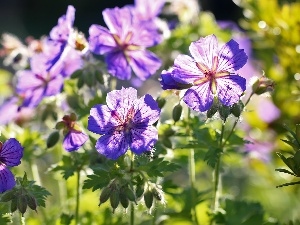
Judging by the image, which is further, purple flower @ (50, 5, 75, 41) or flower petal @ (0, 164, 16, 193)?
purple flower @ (50, 5, 75, 41)

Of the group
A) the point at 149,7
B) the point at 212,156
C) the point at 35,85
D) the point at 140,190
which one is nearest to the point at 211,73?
the point at 212,156

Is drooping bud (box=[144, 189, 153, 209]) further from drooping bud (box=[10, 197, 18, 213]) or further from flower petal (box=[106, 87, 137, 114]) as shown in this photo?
drooping bud (box=[10, 197, 18, 213])

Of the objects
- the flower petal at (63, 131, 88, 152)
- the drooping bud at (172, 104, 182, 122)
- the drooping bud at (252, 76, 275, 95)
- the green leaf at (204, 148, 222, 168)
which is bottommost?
the green leaf at (204, 148, 222, 168)

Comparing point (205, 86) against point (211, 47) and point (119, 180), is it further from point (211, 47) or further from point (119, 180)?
point (119, 180)

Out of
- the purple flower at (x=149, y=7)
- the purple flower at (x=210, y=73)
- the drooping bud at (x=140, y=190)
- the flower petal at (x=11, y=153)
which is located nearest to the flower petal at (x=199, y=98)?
the purple flower at (x=210, y=73)

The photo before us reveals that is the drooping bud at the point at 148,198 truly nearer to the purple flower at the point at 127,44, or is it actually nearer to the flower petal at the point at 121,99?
the flower petal at the point at 121,99

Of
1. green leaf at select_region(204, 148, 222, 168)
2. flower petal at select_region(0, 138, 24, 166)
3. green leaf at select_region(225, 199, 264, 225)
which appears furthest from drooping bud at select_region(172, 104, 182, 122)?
flower petal at select_region(0, 138, 24, 166)
